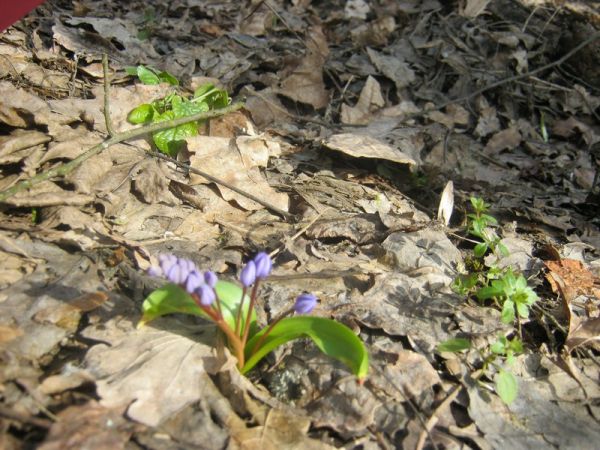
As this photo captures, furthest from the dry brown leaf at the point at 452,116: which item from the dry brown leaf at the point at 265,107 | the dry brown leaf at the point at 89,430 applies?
the dry brown leaf at the point at 89,430

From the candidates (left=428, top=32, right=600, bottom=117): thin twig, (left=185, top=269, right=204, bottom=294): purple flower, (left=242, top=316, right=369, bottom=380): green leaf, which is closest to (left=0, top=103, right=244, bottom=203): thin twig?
(left=185, top=269, right=204, bottom=294): purple flower

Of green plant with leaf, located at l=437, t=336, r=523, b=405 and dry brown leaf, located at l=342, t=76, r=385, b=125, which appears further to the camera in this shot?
dry brown leaf, located at l=342, t=76, r=385, b=125

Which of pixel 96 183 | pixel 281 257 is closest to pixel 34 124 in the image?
pixel 96 183

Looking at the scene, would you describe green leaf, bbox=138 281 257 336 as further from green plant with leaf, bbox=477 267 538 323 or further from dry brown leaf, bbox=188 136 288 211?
green plant with leaf, bbox=477 267 538 323

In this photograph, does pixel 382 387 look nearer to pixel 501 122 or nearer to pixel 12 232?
pixel 12 232

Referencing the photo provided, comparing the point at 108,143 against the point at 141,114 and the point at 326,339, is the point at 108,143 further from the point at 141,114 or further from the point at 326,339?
the point at 326,339

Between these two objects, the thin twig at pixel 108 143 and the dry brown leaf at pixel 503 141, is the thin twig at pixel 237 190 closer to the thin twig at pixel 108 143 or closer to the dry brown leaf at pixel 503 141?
the thin twig at pixel 108 143

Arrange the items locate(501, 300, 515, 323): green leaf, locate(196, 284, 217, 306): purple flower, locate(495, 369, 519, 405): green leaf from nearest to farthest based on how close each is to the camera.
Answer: locate(196, 284, 217, 306): purple flower
locate(495, 369, 519, 405): green leaf
locate(501, 300, 515, 323): green leaf
